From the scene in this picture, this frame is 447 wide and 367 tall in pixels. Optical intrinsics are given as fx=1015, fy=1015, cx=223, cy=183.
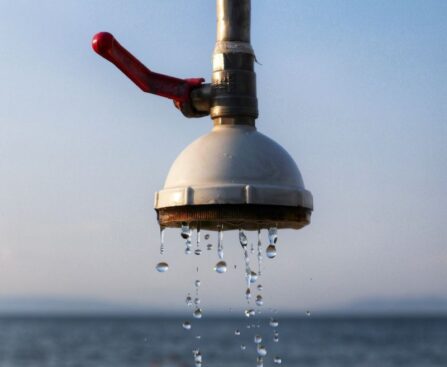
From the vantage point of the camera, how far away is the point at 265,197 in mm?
3006

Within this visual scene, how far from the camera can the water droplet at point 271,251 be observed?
3148 millimetres

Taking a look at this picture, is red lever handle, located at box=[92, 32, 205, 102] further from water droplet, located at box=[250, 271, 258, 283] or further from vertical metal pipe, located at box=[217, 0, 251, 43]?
water droplet, located at box=[250, 271, 258, 283]

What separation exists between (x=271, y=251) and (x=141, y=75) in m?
0.69

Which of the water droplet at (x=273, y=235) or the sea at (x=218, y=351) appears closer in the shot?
the water droplet at (x=273, y=235)

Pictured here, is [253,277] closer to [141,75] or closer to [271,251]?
[271,251]

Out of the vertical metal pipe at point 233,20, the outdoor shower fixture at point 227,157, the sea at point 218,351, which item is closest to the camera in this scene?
the outdoor shower fixture at point 227,157

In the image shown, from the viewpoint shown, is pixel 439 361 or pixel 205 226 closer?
pixel 205 226

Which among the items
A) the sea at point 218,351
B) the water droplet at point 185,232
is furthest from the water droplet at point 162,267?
the sea at point 218,351

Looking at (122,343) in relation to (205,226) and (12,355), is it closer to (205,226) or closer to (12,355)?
(12,355)

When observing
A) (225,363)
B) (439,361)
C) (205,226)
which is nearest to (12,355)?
(225,363)

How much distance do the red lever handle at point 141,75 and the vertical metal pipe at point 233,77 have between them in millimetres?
96

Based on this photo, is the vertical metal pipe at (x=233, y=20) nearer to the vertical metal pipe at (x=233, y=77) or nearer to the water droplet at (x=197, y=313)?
A: the vertical metal pipe at (x=233, y=77)

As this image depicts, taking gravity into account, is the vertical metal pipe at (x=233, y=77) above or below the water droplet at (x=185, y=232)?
above

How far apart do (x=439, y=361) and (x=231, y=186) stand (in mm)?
54728
